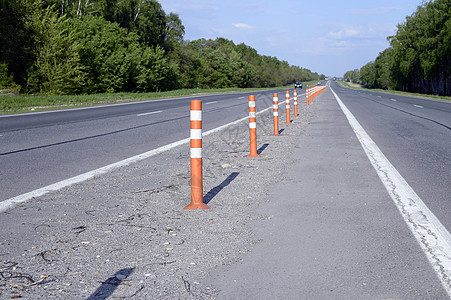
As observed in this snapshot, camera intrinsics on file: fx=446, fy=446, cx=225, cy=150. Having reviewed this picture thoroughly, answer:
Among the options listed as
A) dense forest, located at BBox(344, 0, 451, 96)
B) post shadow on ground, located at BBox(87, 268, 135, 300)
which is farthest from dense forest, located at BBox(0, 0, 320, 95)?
dense forest, located at BBox(344, 0, 451, 96)

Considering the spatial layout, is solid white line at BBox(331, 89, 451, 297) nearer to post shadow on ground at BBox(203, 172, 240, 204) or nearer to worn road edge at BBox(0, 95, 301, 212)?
post shadow on ground at BBox(203, 172, 240, 204)

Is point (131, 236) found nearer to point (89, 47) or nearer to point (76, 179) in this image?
point (76, 179)

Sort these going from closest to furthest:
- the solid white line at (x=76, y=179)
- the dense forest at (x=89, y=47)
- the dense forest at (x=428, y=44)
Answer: the solid white line at (x=76, y=179)
the dense forest at (x=89, y=47)
the dense forest at (x=428, y=44)

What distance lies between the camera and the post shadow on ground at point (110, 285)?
9.86ft

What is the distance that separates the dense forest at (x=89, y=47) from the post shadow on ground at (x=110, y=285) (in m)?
32.4

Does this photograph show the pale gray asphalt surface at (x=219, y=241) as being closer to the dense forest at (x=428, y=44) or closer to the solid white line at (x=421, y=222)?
the solid white line at (x=421, y=222)

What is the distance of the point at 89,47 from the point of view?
42812 mm

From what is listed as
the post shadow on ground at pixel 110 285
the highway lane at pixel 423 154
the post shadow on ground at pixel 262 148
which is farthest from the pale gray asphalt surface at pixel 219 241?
the post shadow on ground at pixel 262 148

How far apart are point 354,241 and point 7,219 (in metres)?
3.54

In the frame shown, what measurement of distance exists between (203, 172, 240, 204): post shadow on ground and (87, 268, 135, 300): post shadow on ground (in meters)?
2.17

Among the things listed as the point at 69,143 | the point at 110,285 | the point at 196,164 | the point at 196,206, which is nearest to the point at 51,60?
the point at 69,143

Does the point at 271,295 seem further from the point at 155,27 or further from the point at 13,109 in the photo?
the point at 155,27

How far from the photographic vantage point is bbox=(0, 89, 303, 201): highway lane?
6.95 meters

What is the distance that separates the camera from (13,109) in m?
20.9
